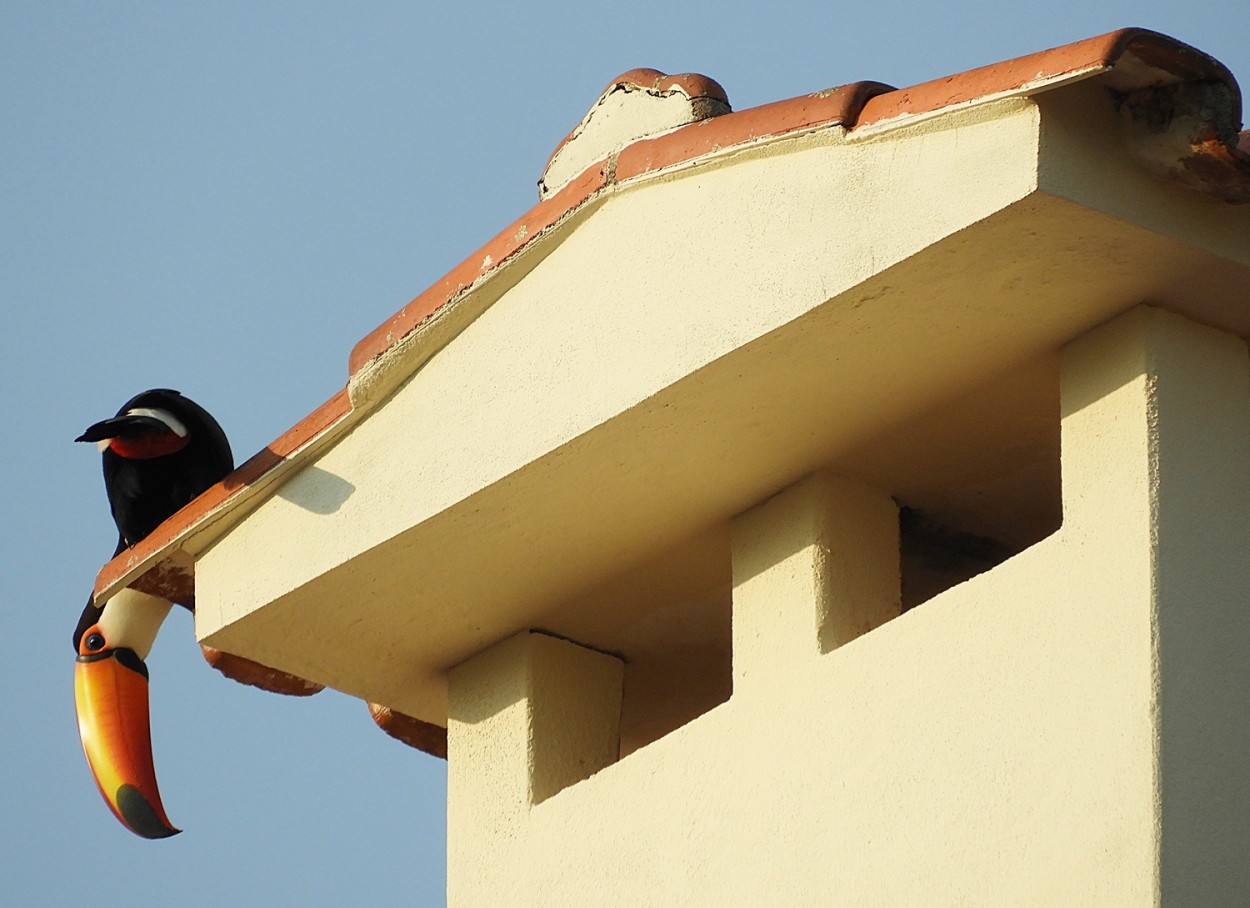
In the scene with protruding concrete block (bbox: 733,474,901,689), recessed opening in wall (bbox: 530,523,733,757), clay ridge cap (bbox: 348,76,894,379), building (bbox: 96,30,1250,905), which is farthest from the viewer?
recessed opening in wall (bbox: 530,523,733,757)

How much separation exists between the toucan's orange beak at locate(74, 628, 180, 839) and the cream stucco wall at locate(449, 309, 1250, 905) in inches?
63.9

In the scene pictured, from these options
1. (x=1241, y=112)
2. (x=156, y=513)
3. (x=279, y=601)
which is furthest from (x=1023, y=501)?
(x=156, y=513)

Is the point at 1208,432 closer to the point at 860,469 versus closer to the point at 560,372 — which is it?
the point at 860,469

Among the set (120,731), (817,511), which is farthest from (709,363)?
(120,731)

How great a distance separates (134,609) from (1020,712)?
131 inches

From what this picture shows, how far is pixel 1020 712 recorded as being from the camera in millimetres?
5840

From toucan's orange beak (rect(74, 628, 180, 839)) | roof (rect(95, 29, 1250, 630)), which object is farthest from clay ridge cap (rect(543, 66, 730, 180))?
toucan's orange beak (rect(74, 628, 180, 839))

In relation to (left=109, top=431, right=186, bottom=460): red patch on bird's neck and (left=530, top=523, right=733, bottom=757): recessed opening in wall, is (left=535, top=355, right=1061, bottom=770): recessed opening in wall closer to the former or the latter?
(left=530, top=523, right=733, bottom=757): recessed opening in wall

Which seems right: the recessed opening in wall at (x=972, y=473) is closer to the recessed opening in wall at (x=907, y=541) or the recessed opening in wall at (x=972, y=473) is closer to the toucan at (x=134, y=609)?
the recessed opening in wall at (x=907, y=541)

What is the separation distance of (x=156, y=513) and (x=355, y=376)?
3.43 ft

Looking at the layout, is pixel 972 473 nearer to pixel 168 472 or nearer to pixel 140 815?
pixel 168 472

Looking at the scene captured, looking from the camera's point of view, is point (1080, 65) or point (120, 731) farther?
point (120, 731)

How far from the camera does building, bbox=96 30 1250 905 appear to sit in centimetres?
569

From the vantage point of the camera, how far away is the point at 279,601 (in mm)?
7562
